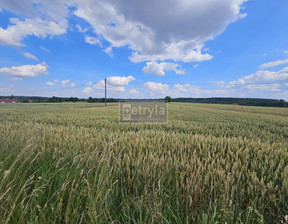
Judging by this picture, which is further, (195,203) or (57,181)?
(57,181)

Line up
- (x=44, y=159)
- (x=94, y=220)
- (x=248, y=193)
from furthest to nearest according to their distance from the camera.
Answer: (x=44, y=159)
(x=248, y=193)
(x=94, y=220)

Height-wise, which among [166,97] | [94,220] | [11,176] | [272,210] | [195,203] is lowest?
[272,210]

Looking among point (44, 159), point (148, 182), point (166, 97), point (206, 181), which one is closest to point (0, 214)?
point (44, 159)

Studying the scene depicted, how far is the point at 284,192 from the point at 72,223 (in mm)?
2664

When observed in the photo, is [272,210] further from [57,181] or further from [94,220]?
Answer: [57,181]

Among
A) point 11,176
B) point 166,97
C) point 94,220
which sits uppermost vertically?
point 166,97

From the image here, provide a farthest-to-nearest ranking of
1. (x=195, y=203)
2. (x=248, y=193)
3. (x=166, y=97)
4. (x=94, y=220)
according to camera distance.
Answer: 1. (x=166, y=97)
2. (x=248, y=193)
3. (x=195, y=203)
4. (x=94, y=220)

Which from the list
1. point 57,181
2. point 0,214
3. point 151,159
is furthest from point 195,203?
point 0,214

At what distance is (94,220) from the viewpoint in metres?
1.14

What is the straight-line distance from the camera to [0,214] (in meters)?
1.17

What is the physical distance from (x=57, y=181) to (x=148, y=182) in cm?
124

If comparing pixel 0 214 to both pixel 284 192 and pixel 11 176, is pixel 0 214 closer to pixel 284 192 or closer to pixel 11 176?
pixel 11 176

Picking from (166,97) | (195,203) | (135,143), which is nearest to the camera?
(195,203)

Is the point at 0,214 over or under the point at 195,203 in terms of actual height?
over
